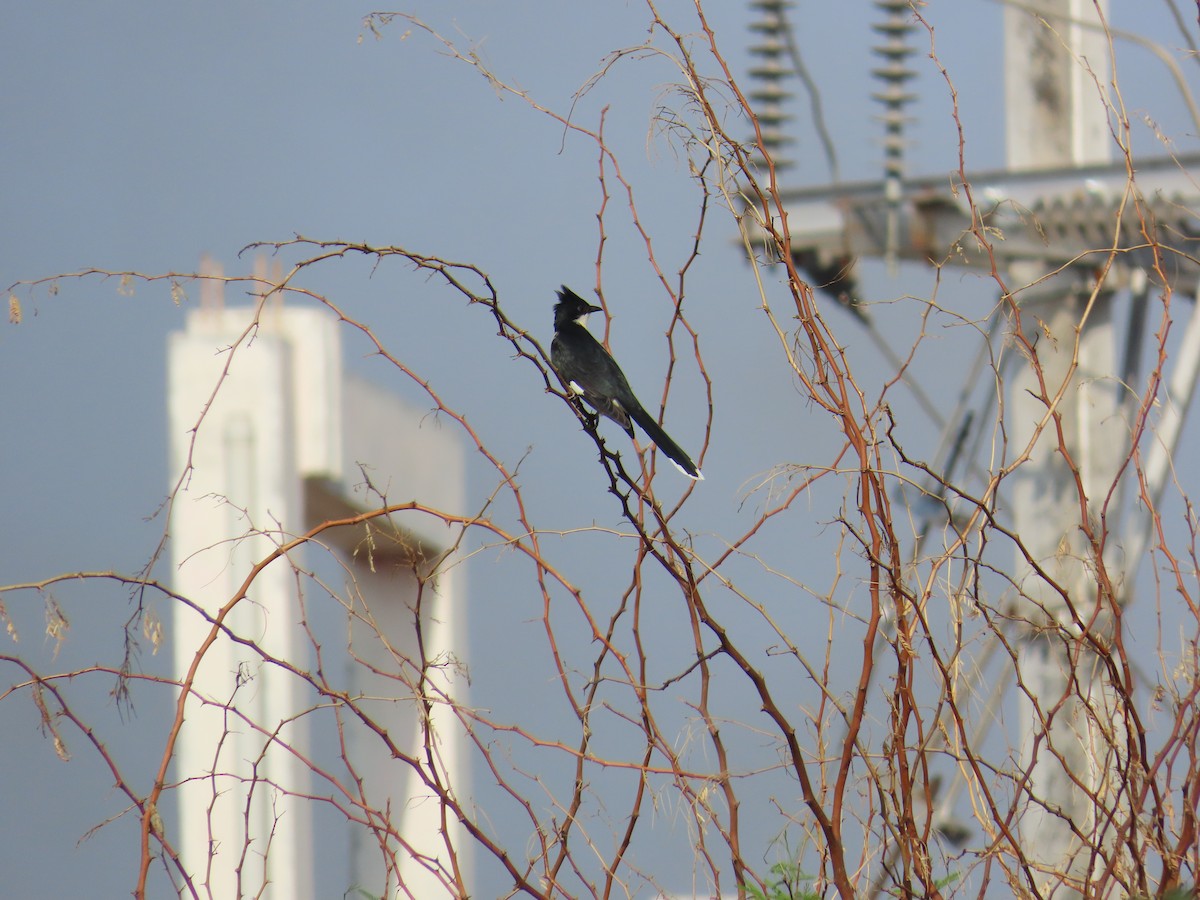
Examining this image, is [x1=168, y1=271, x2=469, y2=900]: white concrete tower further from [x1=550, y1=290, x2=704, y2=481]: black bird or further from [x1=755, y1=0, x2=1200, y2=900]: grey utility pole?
[x1=755, y1=0, x2=1200, y2=900]: grey utility pole

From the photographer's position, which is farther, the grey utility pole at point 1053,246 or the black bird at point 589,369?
the grey utility pole at point 1053,246

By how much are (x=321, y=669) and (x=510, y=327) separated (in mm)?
612

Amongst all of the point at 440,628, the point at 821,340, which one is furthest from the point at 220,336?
the point at 821,340

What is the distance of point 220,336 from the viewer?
7.69 m

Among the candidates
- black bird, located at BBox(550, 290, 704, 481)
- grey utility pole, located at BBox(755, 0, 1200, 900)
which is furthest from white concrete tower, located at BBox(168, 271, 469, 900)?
grey utility pole, located at BBox(755, 0, 1200, 900)

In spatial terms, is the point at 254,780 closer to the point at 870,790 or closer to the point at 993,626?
the point at 870,790

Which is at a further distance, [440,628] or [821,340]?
[440,628]

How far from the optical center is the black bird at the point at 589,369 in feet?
17.8

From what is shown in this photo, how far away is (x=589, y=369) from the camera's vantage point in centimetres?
560

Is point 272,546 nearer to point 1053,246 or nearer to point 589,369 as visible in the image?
point 589,369

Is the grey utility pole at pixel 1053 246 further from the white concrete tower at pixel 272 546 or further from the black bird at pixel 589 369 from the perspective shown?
the white concrete tower at pixel 272 546

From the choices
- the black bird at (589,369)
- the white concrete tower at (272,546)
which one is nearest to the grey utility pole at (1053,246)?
the black bird at (589,369)

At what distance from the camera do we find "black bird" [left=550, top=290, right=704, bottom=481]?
5.43m

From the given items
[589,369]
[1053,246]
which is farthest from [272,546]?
[1053,246]
